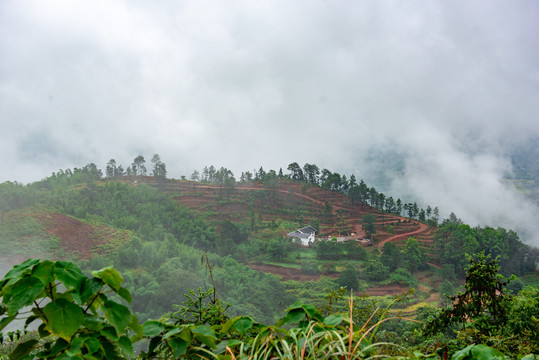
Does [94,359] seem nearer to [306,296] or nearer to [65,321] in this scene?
[65,321]

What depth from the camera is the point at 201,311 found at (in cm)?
115

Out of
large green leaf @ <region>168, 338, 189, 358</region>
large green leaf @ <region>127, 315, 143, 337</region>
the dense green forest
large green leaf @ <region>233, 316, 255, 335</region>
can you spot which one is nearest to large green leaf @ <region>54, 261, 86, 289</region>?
large green leaf @ <region>127, 315, 143, 337</region>

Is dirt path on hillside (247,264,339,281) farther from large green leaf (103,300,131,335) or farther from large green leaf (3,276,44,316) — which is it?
large green leaf (3,276,44,316)

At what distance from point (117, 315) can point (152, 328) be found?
11 cm

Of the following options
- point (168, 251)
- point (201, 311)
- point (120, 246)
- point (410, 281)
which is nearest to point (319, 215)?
point (410, 281)

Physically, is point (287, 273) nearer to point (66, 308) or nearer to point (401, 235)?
point (401, 235)

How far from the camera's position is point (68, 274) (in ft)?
2.14

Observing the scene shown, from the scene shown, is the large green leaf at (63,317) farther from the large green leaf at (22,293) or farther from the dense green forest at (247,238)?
the dense green forest at (247,238)

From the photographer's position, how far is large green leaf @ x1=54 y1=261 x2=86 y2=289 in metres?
0.63

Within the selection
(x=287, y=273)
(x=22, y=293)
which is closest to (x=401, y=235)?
(x=287, y=273)

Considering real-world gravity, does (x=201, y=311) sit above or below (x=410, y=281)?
above

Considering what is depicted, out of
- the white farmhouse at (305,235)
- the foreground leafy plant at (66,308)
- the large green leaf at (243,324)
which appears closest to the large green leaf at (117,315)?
the foreground leafy plant at (66,308)

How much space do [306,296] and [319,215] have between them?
637 inches

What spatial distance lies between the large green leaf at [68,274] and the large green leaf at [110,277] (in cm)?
Answer: 4
